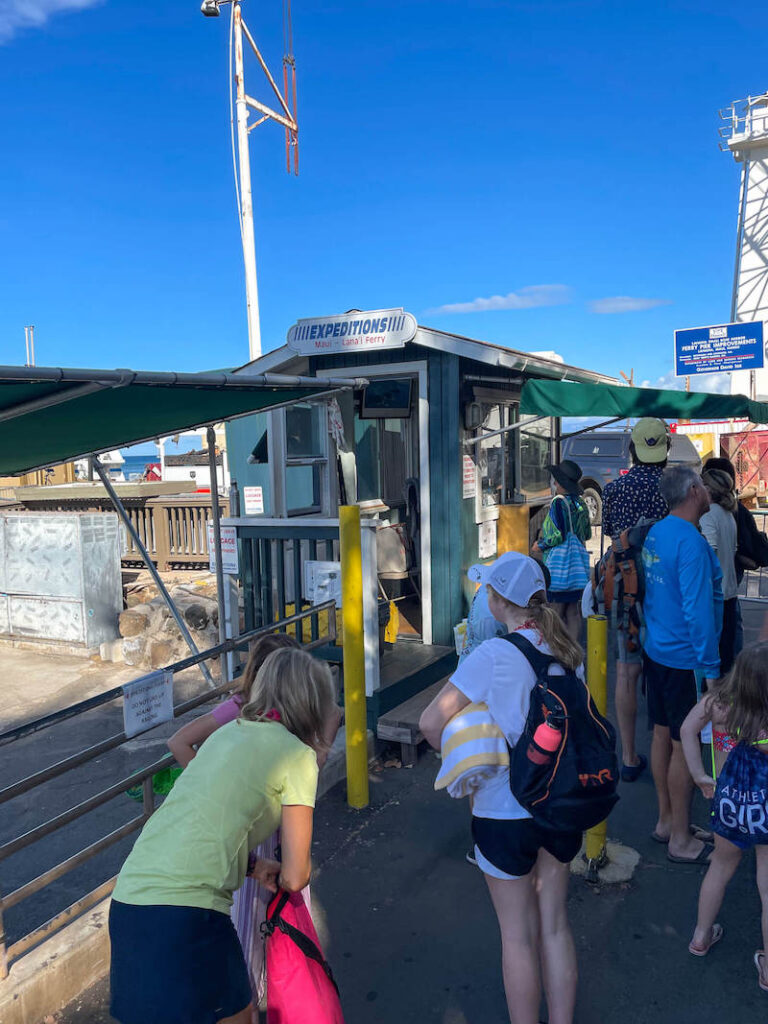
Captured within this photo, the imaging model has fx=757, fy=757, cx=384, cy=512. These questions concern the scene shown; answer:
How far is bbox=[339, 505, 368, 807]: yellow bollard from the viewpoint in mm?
4355

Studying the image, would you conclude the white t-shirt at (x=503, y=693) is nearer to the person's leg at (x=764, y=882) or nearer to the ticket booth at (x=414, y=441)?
the person's leg at (x=764, y=882)

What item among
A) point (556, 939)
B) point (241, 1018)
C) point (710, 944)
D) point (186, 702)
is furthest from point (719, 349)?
point (241, 1018)

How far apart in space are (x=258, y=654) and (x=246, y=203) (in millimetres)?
11828

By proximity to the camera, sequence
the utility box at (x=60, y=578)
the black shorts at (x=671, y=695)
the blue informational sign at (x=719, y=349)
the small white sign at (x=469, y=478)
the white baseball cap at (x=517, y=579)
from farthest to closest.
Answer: the blue informational sign at (x=719, y=349) < the utility box at (x=60, y=578) < the small white sign at (x=469, y=478) < the black shorts at (x=671, y=695) < the white baseball cap at (x=517, y=579)

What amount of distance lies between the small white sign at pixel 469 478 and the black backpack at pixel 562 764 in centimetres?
421

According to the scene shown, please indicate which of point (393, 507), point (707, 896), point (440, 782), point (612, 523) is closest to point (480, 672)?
point (440, 782)

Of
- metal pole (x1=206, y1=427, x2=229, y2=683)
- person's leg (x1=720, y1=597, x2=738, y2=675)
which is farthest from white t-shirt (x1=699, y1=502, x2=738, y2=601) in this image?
metal pole (x1=206, y1=427, x2=229, y2=683)

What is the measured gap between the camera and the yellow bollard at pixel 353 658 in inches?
171

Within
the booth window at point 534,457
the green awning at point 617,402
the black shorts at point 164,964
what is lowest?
the black shorts at point 164,964

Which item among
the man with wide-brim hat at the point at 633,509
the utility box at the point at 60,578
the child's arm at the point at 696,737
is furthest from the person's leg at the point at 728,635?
the utility box at the point at 60,578

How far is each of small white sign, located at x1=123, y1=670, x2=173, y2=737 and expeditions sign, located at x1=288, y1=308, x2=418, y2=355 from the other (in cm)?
345

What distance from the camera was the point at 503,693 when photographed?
2.27m

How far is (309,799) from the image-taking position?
207cm

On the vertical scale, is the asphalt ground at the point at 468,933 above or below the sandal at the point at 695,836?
below
